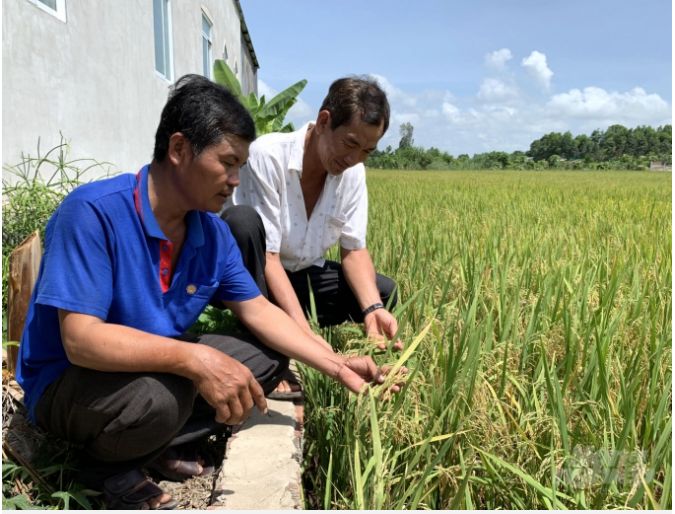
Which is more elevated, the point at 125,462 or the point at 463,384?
the point at 463,384

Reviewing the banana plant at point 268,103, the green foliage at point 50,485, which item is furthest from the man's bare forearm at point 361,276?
the banana plant at point 268,103

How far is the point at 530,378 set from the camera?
1619mm

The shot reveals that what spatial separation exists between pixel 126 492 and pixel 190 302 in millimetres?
476

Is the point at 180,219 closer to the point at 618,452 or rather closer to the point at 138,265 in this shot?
the point at 138,265

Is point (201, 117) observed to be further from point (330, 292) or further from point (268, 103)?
point (268, 103)

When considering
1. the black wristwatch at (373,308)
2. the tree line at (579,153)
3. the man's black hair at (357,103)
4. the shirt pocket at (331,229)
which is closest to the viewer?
the man's black hair at (357,103)

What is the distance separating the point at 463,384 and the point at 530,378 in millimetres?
405

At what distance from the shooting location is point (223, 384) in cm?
125

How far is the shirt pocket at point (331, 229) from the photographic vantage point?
207 centimetres

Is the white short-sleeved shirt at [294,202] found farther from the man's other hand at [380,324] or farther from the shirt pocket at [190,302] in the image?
the shirt pocket at [190,302]

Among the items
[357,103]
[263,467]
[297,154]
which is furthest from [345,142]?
[263,467]

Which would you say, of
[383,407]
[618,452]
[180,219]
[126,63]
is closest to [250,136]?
[180,219]

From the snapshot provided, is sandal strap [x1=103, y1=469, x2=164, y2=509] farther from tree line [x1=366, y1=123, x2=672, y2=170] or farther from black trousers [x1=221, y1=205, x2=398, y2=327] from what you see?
tree line [x1=366, y1=123, x2=672, y2=170]

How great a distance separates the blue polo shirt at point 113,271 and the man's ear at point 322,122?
1.85 ft
